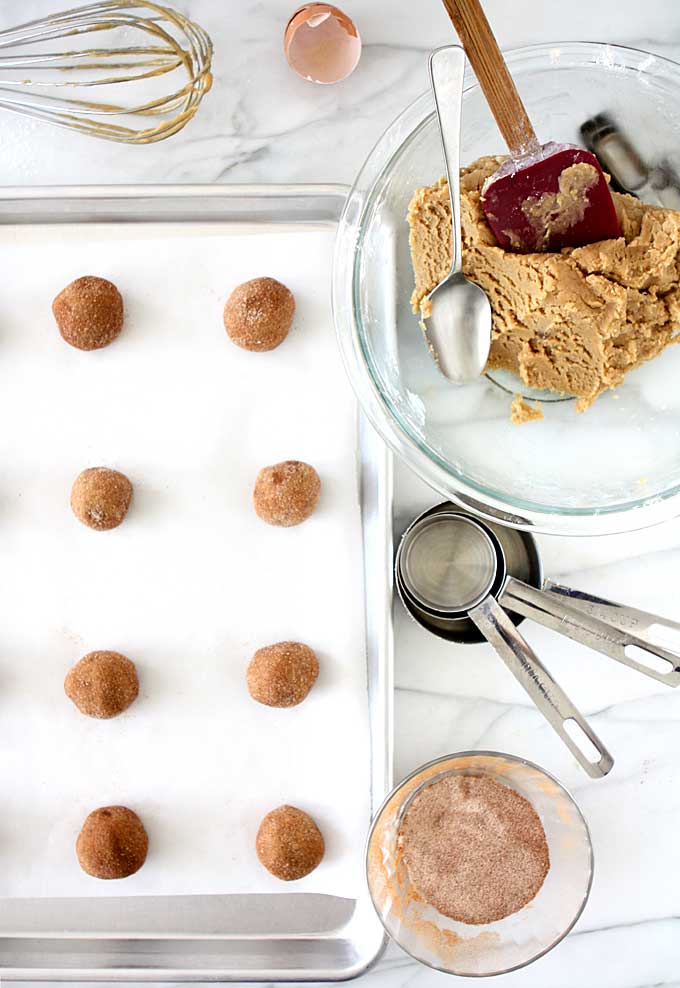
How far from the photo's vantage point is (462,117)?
0.83m

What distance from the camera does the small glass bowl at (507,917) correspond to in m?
0.90

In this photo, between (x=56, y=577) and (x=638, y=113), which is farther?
(x=56, y=577)

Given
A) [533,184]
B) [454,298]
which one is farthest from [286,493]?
[533,184]

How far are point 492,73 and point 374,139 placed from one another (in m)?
0.22

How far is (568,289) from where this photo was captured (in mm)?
770

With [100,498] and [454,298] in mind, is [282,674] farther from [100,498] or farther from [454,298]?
[454,298]

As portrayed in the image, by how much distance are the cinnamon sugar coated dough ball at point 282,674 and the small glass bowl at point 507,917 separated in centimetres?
13

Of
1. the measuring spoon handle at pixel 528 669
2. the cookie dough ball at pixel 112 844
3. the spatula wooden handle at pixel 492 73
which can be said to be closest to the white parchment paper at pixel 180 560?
the cookie dough ball at pixel 112 844

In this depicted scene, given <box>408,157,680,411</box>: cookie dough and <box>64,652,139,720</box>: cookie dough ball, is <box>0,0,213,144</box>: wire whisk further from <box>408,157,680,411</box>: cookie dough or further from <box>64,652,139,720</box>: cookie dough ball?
<box>64,652,139,720</box>: cookie dough ball

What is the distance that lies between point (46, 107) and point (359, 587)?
578 millimetres

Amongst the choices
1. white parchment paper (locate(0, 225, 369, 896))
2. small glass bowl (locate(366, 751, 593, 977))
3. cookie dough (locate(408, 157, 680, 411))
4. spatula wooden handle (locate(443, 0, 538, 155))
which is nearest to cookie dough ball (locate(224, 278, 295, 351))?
white parchment paper (locate(0, 225, 369, 896))

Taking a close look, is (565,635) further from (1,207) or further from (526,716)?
(1,207)

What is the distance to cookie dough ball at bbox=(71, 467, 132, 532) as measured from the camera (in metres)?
0.90

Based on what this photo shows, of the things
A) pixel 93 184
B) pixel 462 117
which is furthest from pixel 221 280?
pixel 462 117
